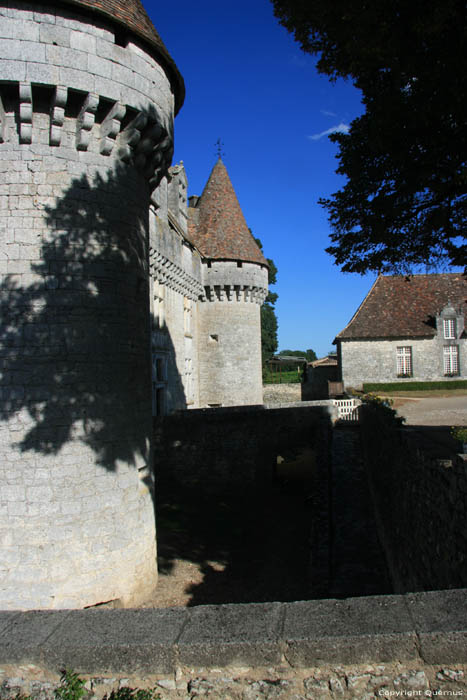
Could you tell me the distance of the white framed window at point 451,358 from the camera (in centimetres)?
3102

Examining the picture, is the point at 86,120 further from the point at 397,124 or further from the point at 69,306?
the point at 397,124

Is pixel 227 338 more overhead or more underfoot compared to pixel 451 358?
more overhead

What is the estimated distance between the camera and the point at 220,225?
79.8ft

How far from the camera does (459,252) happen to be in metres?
9.22

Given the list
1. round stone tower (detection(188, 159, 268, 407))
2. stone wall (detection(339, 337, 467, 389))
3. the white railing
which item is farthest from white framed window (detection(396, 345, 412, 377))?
round stone tower (detection(188, 159, 268, 407))

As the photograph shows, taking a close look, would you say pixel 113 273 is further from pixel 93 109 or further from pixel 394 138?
pixel 394 138

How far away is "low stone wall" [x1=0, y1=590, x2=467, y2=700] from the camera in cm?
247

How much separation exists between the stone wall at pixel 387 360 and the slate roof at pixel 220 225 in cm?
1037

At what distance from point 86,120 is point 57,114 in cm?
43

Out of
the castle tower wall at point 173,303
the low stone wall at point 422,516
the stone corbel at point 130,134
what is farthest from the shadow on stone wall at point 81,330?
the castle tower wall at point 173,303

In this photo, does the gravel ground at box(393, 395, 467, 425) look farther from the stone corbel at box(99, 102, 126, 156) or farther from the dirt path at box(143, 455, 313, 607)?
the stone corbel at box(99, 102, 126, 156)

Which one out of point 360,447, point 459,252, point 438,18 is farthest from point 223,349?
point 438,18

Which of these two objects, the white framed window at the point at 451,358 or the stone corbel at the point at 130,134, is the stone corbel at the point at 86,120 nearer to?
the stone corbel at the point at 130,134

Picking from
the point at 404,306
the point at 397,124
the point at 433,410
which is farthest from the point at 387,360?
the point at 397,124
